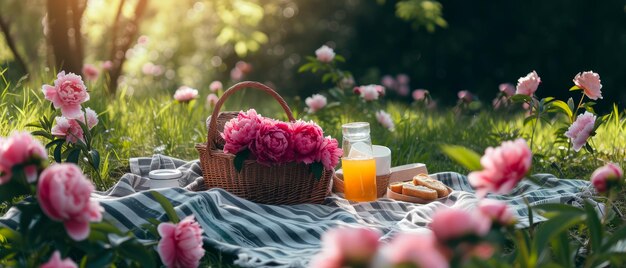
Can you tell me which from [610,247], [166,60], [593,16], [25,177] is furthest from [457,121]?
[166,60]

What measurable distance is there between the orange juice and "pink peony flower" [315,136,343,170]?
4.0 inches

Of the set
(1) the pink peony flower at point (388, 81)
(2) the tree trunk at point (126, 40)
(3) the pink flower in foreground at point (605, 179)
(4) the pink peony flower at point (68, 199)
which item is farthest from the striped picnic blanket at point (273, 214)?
(1) the pink peony flower at point (388, 81)

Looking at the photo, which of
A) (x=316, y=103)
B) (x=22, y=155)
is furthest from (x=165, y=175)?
(x=316, y=103)

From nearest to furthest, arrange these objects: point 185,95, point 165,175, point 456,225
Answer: point 456,225 → point 165,175 → point 185,95

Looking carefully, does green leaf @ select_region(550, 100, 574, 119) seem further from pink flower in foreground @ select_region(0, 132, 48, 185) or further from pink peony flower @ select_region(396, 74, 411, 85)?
pink peony flower @ select_region(396, 74, 411, 85)

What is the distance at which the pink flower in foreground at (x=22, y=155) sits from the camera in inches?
72.9

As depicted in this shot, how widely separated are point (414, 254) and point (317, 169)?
1.83m

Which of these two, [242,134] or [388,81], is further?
[388,81]

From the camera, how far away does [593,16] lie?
6.74 meters

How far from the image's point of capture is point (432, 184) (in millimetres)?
3324

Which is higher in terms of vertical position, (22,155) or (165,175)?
(22,155)

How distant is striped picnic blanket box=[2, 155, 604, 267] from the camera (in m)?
2.63

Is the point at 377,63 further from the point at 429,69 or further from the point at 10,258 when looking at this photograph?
the point at 10,258

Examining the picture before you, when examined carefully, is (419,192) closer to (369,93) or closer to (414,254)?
(369,93)
